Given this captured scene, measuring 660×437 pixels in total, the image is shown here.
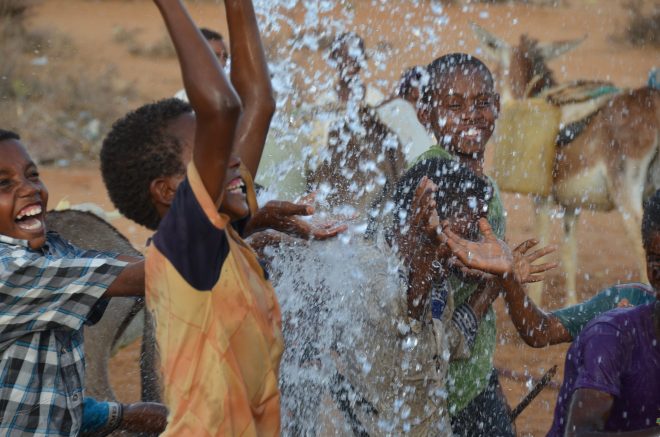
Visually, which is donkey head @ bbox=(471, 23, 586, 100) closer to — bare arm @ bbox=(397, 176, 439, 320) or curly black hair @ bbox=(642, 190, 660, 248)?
curly black hair @ bbox=(642, 190, 660, 248)

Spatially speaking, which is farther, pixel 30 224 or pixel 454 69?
pixel 454 69

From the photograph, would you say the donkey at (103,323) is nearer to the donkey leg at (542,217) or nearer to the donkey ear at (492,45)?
the donkey leg at (542,217)

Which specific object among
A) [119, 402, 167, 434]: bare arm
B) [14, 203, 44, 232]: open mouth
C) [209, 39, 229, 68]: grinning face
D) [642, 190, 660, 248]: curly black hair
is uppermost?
[14, 203, 44, 232]: open mouth

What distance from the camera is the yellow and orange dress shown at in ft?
5.77

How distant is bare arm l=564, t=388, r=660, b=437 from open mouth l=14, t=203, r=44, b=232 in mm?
1520

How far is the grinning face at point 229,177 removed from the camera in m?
1.96

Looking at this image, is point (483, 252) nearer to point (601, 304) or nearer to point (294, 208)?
point (294, 208)

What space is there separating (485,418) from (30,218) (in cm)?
154

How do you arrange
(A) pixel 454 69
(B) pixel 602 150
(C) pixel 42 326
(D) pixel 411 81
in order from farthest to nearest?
(B) pixel 602 150 → (D) pixel 411 81 → (A) pixel 454 69 → (C) pixel 42 326

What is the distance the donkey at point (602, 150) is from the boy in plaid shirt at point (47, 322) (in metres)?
5.78

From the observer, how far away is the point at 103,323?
4371 mm

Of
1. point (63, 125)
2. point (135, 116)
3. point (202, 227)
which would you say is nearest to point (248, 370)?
point (202, 227)

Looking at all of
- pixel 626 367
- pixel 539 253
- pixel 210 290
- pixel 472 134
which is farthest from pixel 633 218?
pixel 210 290

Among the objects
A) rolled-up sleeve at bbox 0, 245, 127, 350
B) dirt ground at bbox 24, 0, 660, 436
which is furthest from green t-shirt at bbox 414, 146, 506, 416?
dirt ground at bbox 24, 0, 660, 436
